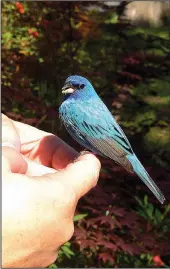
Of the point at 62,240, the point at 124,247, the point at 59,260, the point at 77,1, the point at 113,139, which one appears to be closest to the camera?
the point at 62,240

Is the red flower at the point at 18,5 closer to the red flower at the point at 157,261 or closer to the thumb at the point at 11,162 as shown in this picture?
the red flower at the point at 157,261

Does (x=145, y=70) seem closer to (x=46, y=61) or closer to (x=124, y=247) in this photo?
(x=46, y=61)

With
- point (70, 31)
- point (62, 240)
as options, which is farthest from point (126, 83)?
point (62, 240)

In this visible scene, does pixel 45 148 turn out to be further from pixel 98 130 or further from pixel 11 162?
pixel 11 162

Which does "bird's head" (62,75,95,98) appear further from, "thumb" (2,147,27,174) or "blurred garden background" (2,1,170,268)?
"thumb" (2,147,27,174)

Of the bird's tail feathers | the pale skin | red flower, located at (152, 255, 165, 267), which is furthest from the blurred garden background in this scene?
the pale skin

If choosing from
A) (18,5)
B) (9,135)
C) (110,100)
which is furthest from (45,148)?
(18,5)

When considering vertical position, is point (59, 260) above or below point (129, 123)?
below
